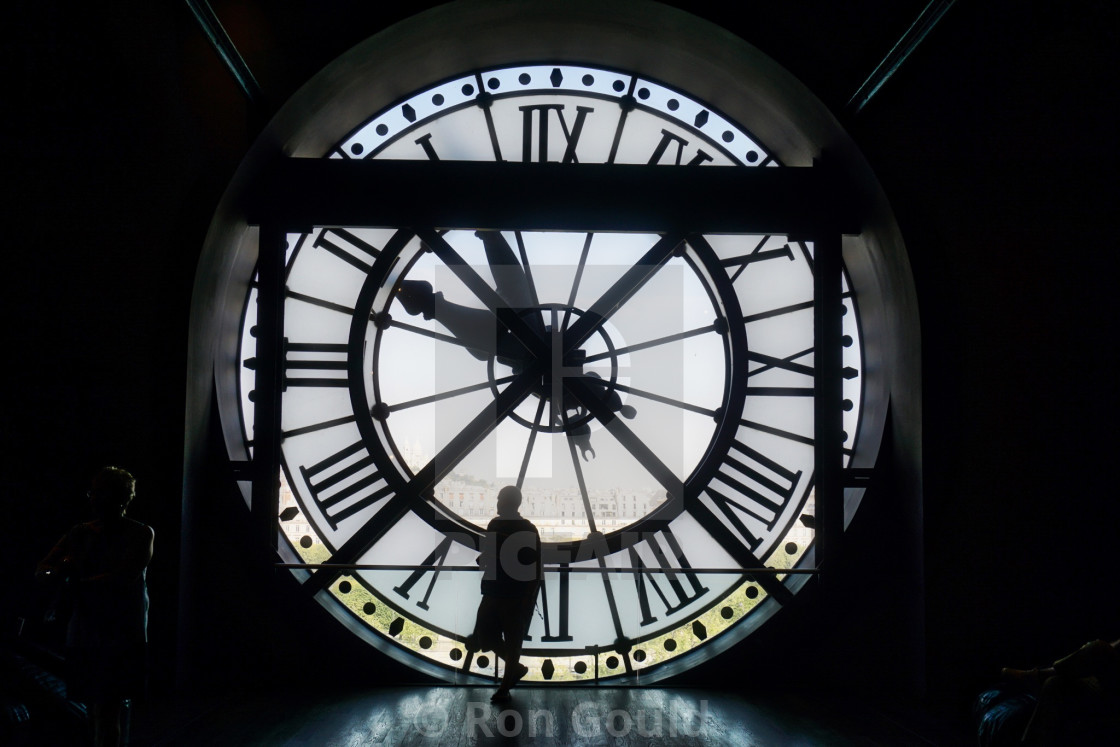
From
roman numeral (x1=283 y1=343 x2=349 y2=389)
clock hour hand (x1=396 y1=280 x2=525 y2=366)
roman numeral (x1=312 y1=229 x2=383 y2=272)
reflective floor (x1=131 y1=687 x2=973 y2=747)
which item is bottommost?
reflective floor (x1=131 y1=687 x2=973 y2=747)

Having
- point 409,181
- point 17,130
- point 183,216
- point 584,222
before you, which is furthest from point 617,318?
point 17,130

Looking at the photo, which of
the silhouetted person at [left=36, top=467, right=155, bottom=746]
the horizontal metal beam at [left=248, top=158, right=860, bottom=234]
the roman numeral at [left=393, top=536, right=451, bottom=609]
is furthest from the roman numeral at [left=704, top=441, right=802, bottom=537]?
the silhouetted person at [left=36, top=467, right=155, bottom=746]

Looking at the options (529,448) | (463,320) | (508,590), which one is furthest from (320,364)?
(508,590)

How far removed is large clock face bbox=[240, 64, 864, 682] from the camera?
3.22 meters

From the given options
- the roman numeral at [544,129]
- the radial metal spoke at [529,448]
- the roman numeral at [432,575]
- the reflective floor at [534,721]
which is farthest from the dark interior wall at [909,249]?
the radial metal spoke at [529,448]

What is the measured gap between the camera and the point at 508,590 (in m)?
2.74

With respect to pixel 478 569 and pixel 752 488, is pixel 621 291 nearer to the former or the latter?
pixel 752 488

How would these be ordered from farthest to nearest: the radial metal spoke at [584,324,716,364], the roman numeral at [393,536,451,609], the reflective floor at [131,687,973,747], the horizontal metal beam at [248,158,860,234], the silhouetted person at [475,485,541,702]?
the radial metal spoke at [584,324,716,364] < the roman numeral at [393,536,451,609] < the horizontal metal beam at [248,158,860,234] < the silhouetted person at [475,485,541,702] < the reflective floor at [131,687,973,747]

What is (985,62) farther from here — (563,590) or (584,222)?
(563,590)

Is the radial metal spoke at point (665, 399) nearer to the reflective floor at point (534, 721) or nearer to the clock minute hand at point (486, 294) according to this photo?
the clock minute hand at point (486, 294)

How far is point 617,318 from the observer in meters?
3.31

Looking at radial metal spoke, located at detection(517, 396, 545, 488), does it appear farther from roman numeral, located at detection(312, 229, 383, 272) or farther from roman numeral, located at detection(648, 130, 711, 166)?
roman numeral, located at detection(648, 130, 711, 166)

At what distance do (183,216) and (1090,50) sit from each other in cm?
358

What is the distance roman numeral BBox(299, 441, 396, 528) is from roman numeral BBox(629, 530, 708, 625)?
52.1 inches
